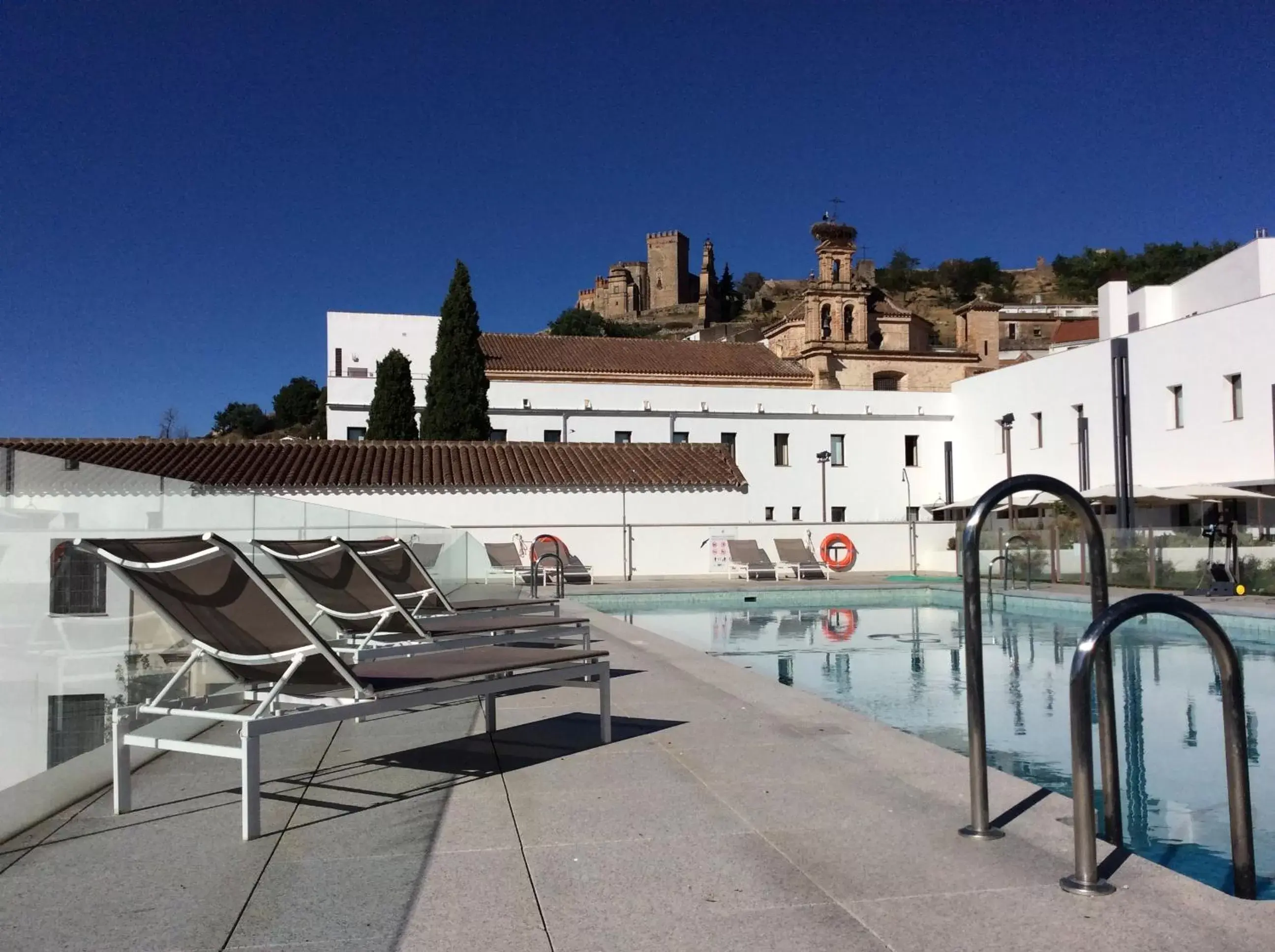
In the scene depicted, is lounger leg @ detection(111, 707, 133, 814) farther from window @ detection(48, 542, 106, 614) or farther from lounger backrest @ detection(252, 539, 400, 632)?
lounger backrest @ detection(252, 539, 400, 632)

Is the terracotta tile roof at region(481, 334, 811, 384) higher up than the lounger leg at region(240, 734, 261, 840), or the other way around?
the terracotta tile roof at region(481, 334, 811, 384)

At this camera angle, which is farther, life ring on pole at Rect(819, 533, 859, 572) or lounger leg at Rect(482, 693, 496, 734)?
life ring on pole at Rect(819, 533, 859, 572)

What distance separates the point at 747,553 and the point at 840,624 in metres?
9.76

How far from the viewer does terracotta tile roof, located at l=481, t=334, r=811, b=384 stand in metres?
42.3

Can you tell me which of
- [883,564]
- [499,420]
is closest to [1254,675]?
[883,564]

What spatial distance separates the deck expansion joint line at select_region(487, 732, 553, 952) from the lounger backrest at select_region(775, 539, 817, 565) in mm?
20500

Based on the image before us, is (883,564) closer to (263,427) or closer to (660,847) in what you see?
(660,847)

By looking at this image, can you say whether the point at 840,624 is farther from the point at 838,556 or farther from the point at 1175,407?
the point at 1175,407

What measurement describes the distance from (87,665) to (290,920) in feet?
6.91

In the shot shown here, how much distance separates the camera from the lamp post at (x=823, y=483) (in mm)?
38350

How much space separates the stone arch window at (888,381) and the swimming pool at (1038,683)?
3345 cm

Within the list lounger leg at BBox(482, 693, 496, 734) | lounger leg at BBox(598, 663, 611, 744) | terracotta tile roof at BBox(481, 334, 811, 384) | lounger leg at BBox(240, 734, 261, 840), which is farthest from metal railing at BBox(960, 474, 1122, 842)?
terracotta tile roof at BBox(481, 334, 811, 384)

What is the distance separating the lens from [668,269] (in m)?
116

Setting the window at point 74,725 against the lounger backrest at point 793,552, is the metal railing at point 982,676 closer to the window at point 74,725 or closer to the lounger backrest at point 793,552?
the window at point 74,725
